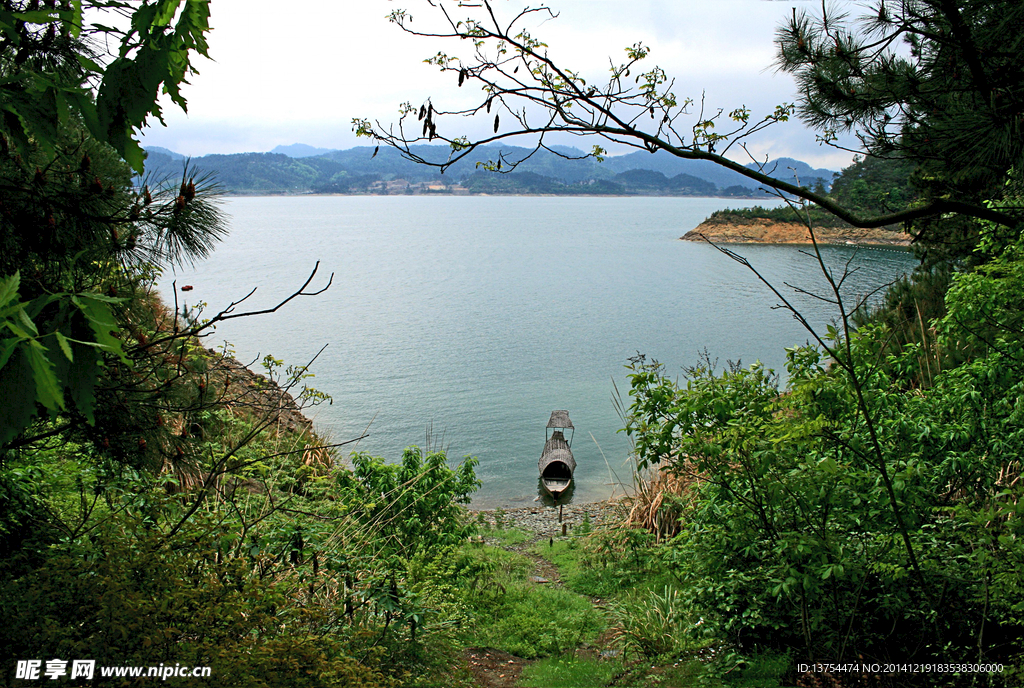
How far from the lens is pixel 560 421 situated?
1655 centimetres

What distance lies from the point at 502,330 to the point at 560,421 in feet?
39.1

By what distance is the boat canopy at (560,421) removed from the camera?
1629 cm

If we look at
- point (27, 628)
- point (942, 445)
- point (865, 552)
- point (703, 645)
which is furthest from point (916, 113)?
point (27, 628)

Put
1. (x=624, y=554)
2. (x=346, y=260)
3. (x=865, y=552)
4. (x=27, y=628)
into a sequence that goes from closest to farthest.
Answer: (x=27, y=628) → (x=865, y=552) → (x=624, y=554) → (x=346, y=260)

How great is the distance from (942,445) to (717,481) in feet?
4.77

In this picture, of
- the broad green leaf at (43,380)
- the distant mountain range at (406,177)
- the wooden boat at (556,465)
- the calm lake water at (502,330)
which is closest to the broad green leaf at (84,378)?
the broad green leaf at (43,380)

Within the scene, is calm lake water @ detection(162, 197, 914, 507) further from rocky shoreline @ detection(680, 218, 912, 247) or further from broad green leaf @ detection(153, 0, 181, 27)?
rocky shoreline @ detection(680, 218, 912, 247)

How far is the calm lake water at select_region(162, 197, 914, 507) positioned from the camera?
1692cm

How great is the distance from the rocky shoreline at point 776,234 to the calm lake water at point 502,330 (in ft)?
20.3

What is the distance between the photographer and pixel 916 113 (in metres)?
4.14

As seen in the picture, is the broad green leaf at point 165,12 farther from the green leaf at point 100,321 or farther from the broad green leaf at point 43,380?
the broad green leaf at point 43,380

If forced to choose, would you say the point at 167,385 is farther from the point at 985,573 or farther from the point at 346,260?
the point at 346,260

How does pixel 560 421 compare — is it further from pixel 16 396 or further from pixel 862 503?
pixel 16 396

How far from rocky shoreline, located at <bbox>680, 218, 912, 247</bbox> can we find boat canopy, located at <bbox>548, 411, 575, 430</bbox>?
1710 inches
